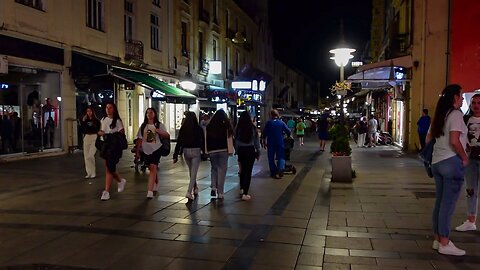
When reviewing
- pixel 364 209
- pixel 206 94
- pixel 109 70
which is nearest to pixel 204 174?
pixel 364 209

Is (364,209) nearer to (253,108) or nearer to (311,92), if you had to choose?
(253,108)

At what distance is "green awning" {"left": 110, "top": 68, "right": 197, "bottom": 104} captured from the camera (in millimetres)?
18122

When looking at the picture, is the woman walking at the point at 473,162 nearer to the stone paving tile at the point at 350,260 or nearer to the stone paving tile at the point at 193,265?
the stone paving tile at the point at 350,260

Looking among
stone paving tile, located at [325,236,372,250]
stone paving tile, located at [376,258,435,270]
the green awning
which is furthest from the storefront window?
stone paving tile, located at [376,258,435,270]

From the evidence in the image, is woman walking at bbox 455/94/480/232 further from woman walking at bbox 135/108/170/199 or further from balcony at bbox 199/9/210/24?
balcony at bbox 199/9/210/24

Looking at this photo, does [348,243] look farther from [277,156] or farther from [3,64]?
[3,64]

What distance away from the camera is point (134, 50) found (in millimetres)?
21875

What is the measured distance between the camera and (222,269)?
16.4 feet

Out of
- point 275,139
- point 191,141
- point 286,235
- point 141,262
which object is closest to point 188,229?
point 286,235

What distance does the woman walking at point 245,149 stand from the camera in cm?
909

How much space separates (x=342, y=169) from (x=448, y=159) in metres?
5.91

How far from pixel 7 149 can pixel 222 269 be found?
40.6 feet

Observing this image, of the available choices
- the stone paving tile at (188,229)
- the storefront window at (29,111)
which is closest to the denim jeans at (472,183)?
the stone paving tile at (188,229)

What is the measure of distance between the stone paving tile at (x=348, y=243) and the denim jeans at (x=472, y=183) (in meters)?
1.64
